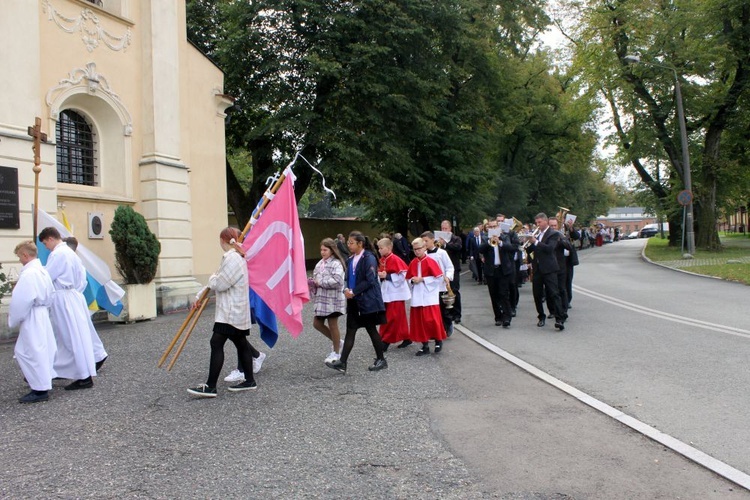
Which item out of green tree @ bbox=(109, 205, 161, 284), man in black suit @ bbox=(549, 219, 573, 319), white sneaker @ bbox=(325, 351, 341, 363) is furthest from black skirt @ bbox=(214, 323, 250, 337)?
green tree @ bbox=(109, 205, 161, 284)

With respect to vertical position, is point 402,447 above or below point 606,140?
below

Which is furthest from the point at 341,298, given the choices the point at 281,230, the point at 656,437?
the point at 656,437

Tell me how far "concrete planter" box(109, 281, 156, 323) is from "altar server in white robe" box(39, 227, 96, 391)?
5381mm

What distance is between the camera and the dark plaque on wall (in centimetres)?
1116

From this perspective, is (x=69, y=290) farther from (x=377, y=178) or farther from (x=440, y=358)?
(x=377, y=178)

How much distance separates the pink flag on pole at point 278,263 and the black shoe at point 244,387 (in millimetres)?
708

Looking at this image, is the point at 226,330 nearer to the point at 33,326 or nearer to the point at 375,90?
the point at 33,326

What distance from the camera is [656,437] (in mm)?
4676

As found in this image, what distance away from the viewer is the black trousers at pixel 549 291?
10203 mm

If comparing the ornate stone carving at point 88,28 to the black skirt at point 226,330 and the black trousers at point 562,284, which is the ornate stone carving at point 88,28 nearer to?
the black skirt at point 226,330

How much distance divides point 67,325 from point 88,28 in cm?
933

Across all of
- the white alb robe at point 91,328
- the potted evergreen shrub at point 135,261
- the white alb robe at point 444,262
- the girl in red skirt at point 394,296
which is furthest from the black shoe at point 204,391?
the potted evergreen shrub at point 135,261

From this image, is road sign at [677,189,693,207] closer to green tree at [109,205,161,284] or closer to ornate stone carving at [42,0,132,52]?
green tree at [109,205,161,284]

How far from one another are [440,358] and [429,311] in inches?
28.2
